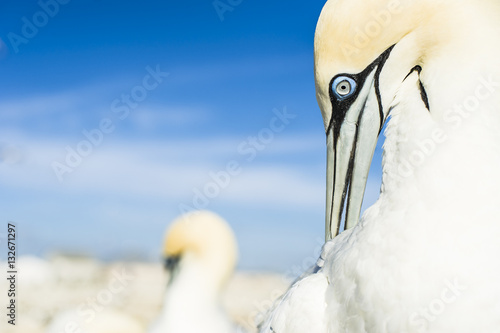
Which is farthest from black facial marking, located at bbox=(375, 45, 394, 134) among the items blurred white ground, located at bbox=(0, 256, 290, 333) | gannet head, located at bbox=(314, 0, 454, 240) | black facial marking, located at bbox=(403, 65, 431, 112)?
blurred white ground, located at bbox=(0, 256, 290, 333)

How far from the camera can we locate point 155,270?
52.1 ft

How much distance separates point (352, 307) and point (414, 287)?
26cm

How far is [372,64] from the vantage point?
2.08m

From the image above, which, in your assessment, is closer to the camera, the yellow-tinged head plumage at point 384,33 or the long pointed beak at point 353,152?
the yellow-tinged head plumage at point 384,33

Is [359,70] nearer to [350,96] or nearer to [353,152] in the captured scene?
[350,96]

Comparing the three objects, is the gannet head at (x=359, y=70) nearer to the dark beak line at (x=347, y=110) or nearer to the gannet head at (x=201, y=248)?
the dark beak line at (x=347, y=110)

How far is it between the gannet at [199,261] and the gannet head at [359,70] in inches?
172

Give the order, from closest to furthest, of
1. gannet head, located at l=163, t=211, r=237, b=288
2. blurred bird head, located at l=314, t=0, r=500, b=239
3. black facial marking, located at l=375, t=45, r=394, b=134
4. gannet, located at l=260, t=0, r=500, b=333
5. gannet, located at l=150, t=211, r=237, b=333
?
gannet, located at l=260, t=0, r=500, b=333 < blurred bird head, located at l=314, t=0, r=500, b=239 < black facial marking, located at l=375, t=45, r=394, b=134 < gannet, located at l=150, t=211, r=237, b=333 < gannet head, located at l=163, t=211, r=237, b=288

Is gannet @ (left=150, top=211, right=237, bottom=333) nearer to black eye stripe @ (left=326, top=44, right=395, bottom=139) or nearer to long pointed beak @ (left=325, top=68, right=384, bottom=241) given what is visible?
long pointed beak @ (left=325, top=68, right=384, bottom=241)

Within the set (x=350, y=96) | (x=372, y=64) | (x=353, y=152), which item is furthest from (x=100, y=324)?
(x=372, y=64)

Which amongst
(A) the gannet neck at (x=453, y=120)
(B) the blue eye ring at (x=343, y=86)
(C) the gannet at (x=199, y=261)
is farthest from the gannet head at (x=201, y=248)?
(A) the gannet neck at (x=453, y=120)

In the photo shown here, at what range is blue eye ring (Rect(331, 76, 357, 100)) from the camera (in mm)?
2107

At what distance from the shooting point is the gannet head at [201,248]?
6621mm

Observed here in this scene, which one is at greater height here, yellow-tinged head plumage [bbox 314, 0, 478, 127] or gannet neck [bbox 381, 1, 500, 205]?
yellow-tinged head plumage [bbox 314, 0, 478, 127]
